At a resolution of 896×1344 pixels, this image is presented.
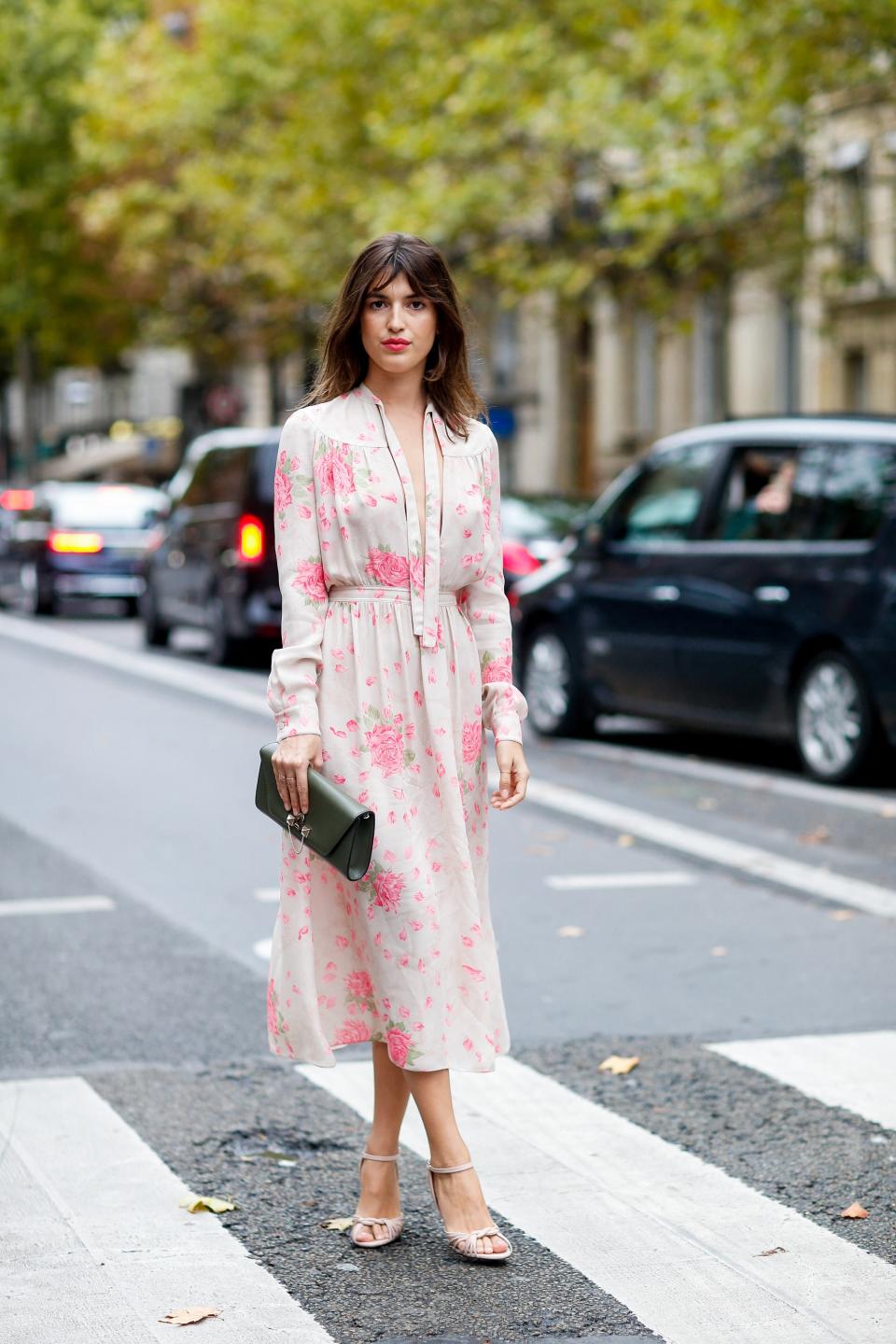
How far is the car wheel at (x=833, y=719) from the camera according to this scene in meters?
11.2

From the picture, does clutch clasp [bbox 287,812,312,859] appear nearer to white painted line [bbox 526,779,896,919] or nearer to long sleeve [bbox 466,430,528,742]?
long sleeve [bbox 466,430,528,742]

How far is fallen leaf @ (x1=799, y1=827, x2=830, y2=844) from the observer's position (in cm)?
963

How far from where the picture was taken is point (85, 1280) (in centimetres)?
418

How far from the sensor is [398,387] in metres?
4.40

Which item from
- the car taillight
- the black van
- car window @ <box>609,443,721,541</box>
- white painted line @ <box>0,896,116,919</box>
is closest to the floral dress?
white painted line @ <box>0,896,116,919</box>

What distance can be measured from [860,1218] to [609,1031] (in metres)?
1.79

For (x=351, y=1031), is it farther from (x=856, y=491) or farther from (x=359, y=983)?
(x=856, y=491)

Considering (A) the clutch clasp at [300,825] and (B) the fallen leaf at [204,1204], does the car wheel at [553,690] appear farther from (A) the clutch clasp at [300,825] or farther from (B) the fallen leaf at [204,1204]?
(A) the clutch clasp at [300,825]

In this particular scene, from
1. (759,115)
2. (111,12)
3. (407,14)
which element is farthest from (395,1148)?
(111,12)

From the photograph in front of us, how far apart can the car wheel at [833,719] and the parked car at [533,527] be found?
5137 mm

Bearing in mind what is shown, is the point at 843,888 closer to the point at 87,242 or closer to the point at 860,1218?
the point at 860,1218

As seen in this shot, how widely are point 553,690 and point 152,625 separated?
769cm

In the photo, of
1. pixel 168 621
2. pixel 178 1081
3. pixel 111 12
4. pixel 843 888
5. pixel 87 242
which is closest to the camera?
pixel 178 1081

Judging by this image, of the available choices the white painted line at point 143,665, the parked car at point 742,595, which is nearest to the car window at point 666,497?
the parked car at point 742,595
